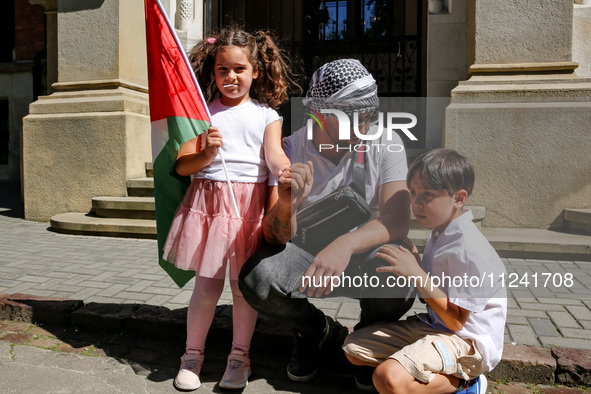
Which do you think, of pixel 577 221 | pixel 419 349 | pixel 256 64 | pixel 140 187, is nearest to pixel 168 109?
pixel 256 64

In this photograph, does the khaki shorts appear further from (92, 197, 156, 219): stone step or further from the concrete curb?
(92, 197, 156, 219): stone step

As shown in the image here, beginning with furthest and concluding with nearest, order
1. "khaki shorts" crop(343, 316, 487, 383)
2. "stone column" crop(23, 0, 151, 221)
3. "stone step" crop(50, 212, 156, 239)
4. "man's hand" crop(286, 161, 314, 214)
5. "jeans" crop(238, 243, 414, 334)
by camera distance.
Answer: "stone column" crop(23, 0, 151, 221), "stone step" crop(50, 212, 156, 239), "jeans" crop(238, 243, 414, 334), "man's hand" crop(286, 161, 314, 214), "khaki shorts" crop(343, 316, 487, 383)

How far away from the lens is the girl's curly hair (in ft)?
8.14

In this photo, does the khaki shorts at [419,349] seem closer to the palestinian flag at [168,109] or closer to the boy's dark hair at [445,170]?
the boy's dark hair at [445,170]

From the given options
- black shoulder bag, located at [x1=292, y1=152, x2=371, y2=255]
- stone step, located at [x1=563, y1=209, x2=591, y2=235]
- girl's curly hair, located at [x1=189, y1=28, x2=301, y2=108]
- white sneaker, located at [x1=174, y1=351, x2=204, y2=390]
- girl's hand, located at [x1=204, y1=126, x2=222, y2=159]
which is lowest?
white sneaker, located at [x1=174, y1=351, x2=204, y2=390]

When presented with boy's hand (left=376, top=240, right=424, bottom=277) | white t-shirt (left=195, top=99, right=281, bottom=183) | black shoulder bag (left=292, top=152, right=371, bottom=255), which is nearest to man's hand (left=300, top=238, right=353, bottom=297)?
black shoulder bag (left=292, top=152, right=371, bottom=255)

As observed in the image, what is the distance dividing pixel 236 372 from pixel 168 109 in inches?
53.4

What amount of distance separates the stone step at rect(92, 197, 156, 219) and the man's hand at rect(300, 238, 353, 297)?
4.50 metres

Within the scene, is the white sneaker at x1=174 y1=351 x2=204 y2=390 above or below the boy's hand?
below

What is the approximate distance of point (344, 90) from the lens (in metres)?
2.12

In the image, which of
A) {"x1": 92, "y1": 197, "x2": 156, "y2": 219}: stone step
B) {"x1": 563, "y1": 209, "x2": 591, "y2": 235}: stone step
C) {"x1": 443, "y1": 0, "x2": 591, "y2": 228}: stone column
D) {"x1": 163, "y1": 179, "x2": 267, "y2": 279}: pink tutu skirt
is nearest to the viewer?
{"x1": 163, "y1": 179, "x2": 267, "y2": 279}: pink tutu skirt

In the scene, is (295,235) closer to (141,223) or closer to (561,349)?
(561,349)

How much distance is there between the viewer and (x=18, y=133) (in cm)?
1609

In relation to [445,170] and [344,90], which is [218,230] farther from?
[445,170]
